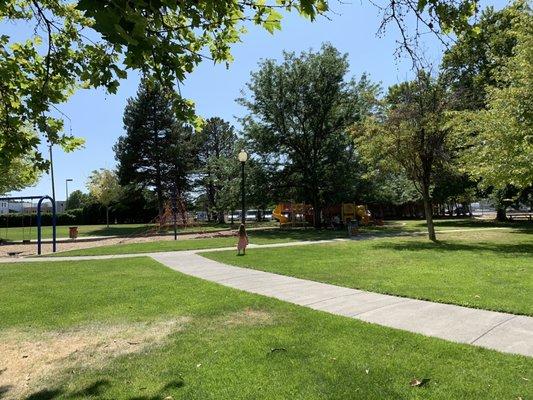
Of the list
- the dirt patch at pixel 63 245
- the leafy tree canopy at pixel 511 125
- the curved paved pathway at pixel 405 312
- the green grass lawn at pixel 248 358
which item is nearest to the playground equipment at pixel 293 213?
the dirt patch at pixel 63 245

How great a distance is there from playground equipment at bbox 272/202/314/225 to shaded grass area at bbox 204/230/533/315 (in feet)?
53.4

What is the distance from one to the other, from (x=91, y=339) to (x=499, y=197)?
1259 inches

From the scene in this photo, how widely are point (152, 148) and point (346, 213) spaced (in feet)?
74.2

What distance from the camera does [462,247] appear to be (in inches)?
651

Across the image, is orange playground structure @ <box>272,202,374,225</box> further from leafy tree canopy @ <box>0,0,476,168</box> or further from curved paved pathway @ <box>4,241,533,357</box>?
leafy tree canopy @ <box>0,0,476,168</box>

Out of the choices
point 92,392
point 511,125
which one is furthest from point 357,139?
point 92,392

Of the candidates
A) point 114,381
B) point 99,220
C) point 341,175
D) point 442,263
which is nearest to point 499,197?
point 341,175

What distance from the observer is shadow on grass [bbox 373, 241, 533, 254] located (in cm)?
1529

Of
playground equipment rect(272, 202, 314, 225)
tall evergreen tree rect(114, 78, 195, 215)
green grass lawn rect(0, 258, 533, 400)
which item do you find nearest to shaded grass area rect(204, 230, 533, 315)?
green grass lawn rect(0, 258, 533, 400)

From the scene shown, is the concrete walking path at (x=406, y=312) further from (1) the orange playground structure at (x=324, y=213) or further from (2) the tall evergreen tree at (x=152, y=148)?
(2) the tall evergreen tree at (x=152, y=148)

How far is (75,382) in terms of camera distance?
4.77m

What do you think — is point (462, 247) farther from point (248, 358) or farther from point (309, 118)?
point (309, 118)

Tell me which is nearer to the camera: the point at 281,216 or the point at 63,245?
the point at 63,245

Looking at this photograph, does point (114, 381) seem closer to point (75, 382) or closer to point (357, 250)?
point (75, 382)
